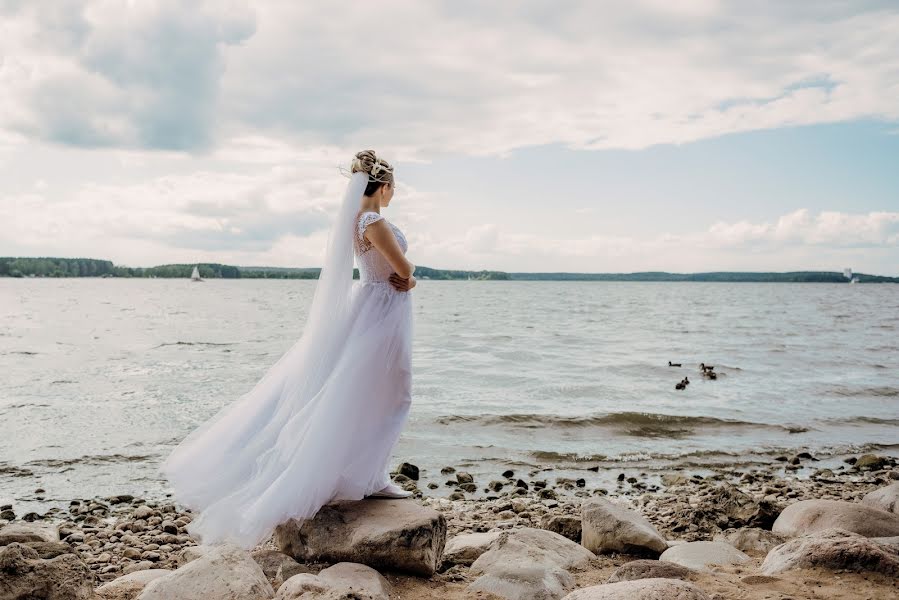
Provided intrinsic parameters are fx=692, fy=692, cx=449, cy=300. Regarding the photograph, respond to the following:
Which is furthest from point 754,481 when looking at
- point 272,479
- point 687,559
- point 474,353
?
point 474,353

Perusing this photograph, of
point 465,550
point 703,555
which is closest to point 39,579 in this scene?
point 465,550

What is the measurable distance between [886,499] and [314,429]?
6.53 meters

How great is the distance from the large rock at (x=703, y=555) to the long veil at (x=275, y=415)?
11.1 feet

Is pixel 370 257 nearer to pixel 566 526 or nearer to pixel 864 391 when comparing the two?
pixel 566 526

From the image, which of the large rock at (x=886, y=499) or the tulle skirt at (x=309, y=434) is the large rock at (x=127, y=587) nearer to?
the tulle skirt at (x=309, y=434)

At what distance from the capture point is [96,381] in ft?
59.2

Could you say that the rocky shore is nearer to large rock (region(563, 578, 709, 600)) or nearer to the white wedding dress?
large rock (region(563, 578, 709, 600))

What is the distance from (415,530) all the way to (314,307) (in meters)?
2.06

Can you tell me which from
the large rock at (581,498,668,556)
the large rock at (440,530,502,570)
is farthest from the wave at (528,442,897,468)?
the large rock at (440,530,502,570)

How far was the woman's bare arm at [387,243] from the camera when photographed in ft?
18.4

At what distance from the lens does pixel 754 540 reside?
668 centimetres

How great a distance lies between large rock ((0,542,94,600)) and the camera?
431 cm

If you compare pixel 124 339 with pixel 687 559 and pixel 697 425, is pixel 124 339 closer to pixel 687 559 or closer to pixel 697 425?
pixel 697 425

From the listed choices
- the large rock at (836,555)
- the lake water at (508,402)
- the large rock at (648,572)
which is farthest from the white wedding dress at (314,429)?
the lake water at (508,402)
